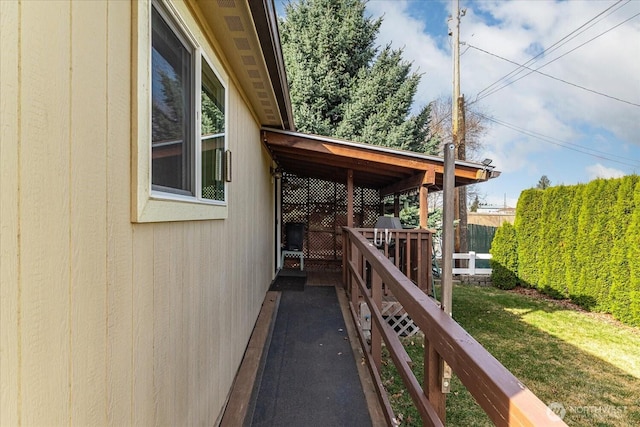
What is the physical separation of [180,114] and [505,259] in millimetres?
9365

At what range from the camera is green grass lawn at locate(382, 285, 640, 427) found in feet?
9.93

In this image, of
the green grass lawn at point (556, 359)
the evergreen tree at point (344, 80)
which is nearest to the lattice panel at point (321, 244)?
the green grass lawn at point (556, 359)

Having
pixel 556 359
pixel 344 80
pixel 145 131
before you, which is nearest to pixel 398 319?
pixel 556 359

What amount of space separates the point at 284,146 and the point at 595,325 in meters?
6.14

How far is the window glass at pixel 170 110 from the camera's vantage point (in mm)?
1392

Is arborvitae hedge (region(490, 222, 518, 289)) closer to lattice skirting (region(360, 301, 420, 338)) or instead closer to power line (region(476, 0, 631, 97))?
lattice skirting (region(360, 301, 420, 338))

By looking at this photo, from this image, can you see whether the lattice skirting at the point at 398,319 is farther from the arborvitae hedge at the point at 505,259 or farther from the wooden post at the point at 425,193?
the arborvitae hedge at the point at 505,259

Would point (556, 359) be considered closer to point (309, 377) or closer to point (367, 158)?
point (309, 377)

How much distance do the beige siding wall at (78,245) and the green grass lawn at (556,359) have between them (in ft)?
7.74

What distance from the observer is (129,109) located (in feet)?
3.76

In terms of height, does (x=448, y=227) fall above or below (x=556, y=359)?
above

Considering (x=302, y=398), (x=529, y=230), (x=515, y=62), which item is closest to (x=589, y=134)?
(x=515, y=62)

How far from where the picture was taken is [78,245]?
2.86ft

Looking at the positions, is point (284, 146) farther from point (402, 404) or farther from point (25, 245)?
point (25, 245)
